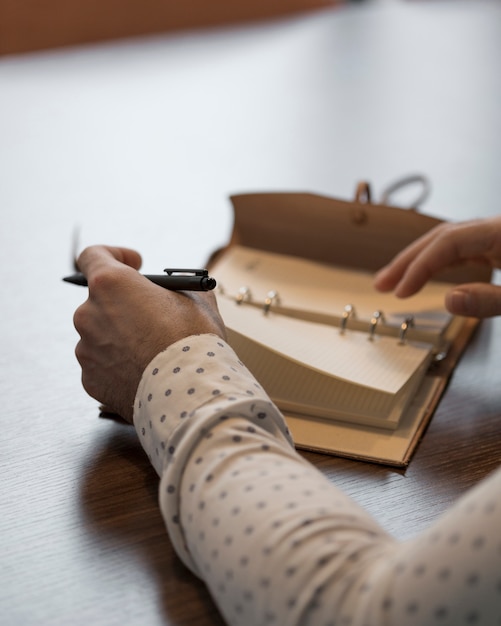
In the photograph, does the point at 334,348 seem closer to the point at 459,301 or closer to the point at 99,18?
the point at 459,301

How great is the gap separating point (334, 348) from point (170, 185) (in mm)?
668

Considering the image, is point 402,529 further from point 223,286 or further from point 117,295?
point 223,286

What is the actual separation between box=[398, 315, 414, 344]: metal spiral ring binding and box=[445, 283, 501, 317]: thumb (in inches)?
1.6

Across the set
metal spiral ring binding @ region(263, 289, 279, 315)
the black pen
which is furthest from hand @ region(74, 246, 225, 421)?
metal spiral ring binding @ region(263, 289, 279, 315)

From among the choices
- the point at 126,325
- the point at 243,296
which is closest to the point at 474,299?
the point at 243,296

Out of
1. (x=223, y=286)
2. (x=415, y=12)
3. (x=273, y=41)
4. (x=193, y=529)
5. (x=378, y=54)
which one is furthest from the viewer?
(x=415, y=12)

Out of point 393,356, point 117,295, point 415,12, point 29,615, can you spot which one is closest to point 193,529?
point 29,615

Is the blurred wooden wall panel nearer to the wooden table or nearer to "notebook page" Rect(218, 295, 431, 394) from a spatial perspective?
the wooden table

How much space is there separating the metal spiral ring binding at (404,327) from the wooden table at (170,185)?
61 mm

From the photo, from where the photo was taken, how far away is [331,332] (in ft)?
2.96

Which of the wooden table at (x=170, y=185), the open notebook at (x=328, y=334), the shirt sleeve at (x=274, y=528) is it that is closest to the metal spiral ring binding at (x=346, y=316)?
the open notebook at (x=328, y=334)

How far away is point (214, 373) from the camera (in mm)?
669

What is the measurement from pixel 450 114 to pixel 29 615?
1.48 metres

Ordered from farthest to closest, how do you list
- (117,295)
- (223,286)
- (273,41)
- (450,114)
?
(273,41), (450,114), (223,286), (117,295)
